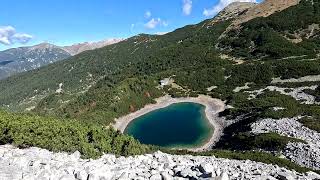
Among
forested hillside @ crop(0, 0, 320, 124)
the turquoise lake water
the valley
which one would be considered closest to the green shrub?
the valley

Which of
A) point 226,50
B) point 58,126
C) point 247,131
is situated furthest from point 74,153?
point 226,50

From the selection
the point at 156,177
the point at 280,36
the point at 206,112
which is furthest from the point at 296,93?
the point at 156,177

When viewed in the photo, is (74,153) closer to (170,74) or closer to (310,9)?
(170,74)

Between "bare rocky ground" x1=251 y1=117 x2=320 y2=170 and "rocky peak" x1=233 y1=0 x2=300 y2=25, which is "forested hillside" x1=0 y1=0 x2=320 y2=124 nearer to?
"rocky peak" x1=233 y1=0 x2=300 y2=25

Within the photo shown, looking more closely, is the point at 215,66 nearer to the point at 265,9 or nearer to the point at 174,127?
the point at 174,127

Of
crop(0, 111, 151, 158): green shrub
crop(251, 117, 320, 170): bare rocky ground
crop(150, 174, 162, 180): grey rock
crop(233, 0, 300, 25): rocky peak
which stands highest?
crop(233, 0, 300, 25): rocky peak

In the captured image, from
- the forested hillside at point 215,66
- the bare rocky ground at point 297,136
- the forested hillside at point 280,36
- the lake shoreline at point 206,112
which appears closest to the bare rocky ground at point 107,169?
the bare rocky ground at point 297,136
